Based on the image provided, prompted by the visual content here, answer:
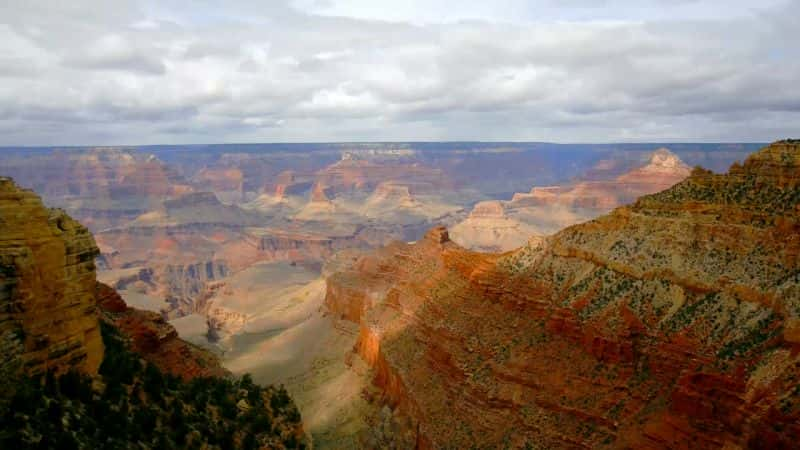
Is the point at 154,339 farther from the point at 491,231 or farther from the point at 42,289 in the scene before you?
the point at 491,231

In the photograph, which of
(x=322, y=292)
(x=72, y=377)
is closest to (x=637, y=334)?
(x=72, y=377)

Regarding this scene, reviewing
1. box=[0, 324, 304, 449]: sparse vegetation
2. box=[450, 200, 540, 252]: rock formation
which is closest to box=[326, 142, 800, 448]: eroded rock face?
box=[0, 324, 304, 449]: sparse vegetation

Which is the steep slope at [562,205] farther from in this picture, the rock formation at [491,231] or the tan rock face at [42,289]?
the tan rock face at [42,289]

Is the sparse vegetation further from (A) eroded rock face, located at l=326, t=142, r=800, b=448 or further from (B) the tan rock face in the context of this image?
(A) eroded rock face, located at l=326, t=142, r=800, b=448

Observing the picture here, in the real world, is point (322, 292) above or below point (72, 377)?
below

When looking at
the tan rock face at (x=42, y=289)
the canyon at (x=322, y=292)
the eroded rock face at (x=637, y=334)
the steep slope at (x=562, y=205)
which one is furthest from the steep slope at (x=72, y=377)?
the steep slope at (x=562, y=205)
